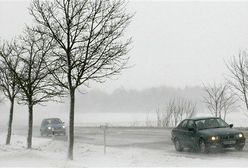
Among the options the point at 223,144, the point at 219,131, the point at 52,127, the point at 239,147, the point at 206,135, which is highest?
the point at 52,127

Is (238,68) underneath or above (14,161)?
above

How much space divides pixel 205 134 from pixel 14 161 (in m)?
7.26

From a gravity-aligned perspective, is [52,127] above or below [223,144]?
above

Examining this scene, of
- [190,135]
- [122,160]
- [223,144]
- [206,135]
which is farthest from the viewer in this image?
[190,135]

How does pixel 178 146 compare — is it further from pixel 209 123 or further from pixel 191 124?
pixel 209 123

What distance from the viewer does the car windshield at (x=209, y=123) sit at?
766 inches

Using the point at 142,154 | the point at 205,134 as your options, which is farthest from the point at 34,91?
the point at 205,134

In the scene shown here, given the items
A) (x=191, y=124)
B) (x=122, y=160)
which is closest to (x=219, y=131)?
(x=191, y=124)

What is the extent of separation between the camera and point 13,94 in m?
27.2

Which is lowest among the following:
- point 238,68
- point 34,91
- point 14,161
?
point 14,161

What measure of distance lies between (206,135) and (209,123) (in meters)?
1.42

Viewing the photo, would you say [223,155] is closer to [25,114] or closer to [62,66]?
[62,66]

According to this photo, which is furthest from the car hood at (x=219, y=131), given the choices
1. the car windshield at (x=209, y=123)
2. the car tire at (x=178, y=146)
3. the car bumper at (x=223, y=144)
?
the car tire at (x=178, y=146)

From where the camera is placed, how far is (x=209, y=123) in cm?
1967
